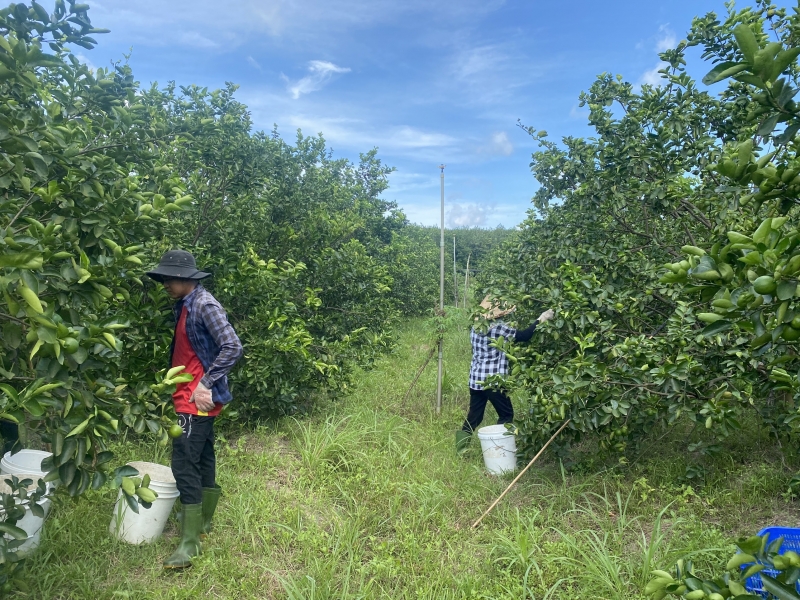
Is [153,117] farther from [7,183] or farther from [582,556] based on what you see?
[582,556]

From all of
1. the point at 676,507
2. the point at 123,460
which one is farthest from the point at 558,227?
the point at 123,460

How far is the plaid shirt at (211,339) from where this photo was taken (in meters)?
3.06

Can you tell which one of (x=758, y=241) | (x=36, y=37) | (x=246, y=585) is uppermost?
(x=36, y=37)

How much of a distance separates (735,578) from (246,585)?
246 centimetres

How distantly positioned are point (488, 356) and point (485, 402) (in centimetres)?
49

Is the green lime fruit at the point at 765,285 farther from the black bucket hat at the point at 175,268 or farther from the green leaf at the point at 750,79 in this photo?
the black bucket hat at the point at 175,268

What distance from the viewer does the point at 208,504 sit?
10.7ft

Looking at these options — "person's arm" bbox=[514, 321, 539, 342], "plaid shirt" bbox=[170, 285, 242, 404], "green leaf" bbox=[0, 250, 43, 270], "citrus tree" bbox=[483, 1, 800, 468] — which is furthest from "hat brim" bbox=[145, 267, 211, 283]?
"person's arm" bbox=[514, 321, 539, 342]

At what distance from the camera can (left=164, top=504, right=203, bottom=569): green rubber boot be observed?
2.97m

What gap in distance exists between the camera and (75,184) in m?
2.11

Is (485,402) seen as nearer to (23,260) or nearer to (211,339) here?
(211,339)

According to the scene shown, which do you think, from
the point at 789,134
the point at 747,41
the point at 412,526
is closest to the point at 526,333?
the point at 412,526

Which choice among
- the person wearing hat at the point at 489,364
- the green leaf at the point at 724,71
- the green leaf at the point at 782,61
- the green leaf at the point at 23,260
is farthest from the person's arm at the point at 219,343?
the green leaf at the point at 782,61

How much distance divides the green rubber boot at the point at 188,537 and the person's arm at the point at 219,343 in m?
0.73
